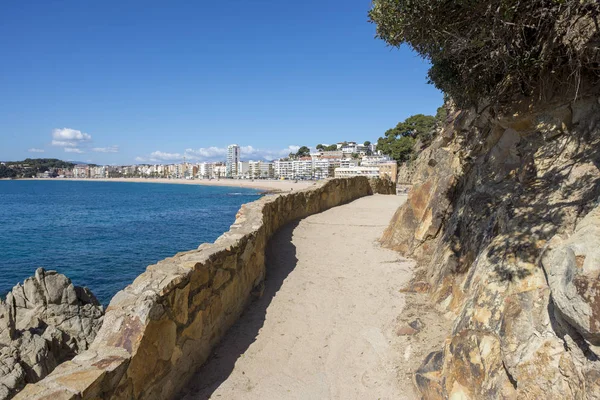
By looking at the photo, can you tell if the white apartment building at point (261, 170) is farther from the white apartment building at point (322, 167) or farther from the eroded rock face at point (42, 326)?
the eroded rock face at point (42, 326)

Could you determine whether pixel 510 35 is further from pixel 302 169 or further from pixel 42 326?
pixel 302 169

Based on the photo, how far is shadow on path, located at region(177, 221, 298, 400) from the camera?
4.22 metres

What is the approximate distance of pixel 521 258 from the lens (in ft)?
13.1

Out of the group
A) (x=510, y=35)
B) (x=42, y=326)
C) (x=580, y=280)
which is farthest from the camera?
(x=42, y=326)

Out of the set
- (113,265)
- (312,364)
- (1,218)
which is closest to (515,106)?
(312,364)

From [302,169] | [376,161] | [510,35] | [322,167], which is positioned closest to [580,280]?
[510,35]

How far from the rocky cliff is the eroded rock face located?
22.9 ft

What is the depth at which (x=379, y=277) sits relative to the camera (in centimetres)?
750

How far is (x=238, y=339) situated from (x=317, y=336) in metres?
1.05

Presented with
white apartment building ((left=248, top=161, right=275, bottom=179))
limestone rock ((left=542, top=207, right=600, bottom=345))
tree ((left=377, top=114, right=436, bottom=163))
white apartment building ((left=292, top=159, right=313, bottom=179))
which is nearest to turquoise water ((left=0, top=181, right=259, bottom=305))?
limestone rock ((left=542, top=207, right=600, bottom=345))

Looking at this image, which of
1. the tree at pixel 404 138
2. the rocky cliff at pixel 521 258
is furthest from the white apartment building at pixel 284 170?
the rocky cliff at pixel 521 258

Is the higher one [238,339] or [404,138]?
[404,138]

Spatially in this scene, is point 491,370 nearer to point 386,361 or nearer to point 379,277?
point 386,361

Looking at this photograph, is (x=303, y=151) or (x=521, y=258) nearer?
(x=521, y=258)
